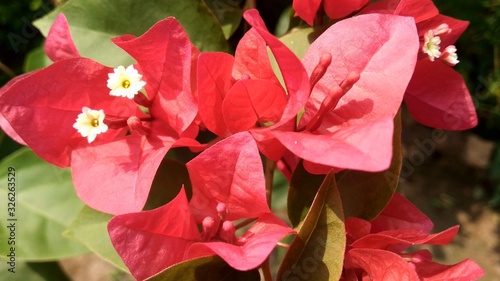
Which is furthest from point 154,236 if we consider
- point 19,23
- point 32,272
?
point 19,23

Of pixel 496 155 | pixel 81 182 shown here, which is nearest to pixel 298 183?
pixel 81 182

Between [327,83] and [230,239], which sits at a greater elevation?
[327,83]

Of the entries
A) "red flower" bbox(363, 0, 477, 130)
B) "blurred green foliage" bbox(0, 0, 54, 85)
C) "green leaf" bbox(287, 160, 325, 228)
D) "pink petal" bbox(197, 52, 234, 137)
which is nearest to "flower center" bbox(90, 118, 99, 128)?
"pink petal" bbox(197, 52, 234, 137)

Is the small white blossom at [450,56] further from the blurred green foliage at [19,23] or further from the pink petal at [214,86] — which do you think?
the blurred green foliage at [19,23]

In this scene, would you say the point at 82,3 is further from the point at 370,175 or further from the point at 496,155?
the point at 496,155

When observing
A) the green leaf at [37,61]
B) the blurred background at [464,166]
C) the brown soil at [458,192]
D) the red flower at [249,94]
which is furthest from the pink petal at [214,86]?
the brown soil at [458,192]

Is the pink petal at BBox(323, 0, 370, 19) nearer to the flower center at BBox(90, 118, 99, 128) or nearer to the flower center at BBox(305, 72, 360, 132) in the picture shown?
the flower center at BBox(305, 72, 360, 132)
